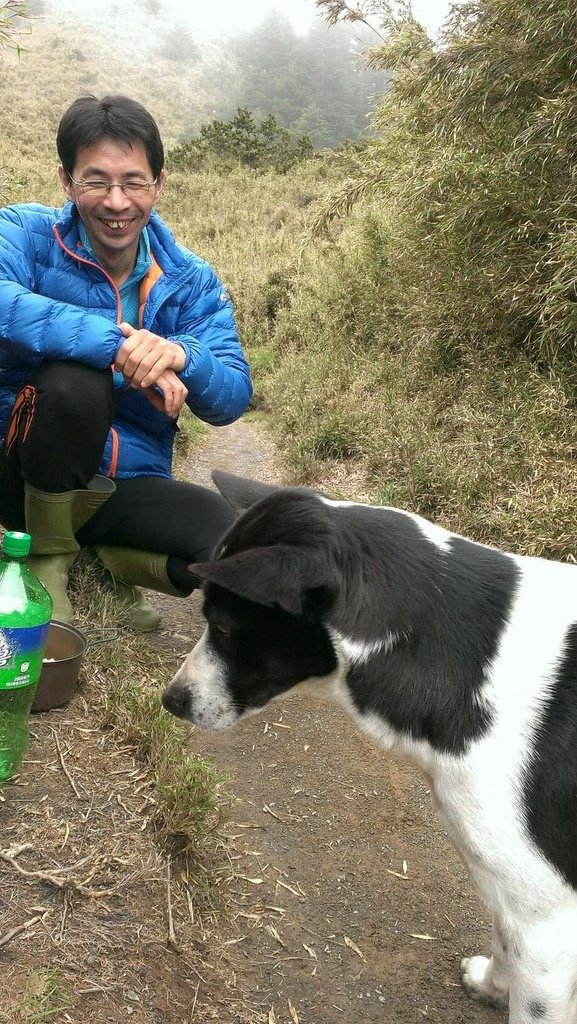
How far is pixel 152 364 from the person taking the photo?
2.61 m

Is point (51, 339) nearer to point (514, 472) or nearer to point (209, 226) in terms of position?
point (514, 472)

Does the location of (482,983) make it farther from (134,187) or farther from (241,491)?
(134,187)

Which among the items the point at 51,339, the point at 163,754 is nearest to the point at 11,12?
the point at 51,339

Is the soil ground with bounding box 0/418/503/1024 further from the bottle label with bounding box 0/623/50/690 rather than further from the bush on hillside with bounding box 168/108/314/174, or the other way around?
the bush on hillside with bounding box 168/108/314/174

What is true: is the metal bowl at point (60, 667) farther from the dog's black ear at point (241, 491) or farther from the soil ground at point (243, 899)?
the dog's black ear at point (241, 491)

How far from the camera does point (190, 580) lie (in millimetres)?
3086

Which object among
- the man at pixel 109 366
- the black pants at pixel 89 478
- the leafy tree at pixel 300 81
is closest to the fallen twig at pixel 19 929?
the man at pixel 109 366

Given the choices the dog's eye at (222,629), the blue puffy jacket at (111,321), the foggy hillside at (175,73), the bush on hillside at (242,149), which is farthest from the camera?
the foggy hillside at (175,73)

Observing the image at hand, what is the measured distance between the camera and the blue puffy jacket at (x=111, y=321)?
2.58m

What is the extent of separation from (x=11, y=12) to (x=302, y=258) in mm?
9025

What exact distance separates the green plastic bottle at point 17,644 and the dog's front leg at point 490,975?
55.3 inches

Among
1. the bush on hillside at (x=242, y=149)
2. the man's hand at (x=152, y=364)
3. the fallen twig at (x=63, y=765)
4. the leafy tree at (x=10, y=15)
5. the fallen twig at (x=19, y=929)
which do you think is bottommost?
the fallen twig at (x=63, y=765)

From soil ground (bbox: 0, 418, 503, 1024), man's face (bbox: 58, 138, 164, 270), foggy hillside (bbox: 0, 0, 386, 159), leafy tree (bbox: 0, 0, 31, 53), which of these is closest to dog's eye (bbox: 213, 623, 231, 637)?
soil ground (bbox: 0, 418, 503, 1024)

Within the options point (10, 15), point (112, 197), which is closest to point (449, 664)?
point (112, 197)
